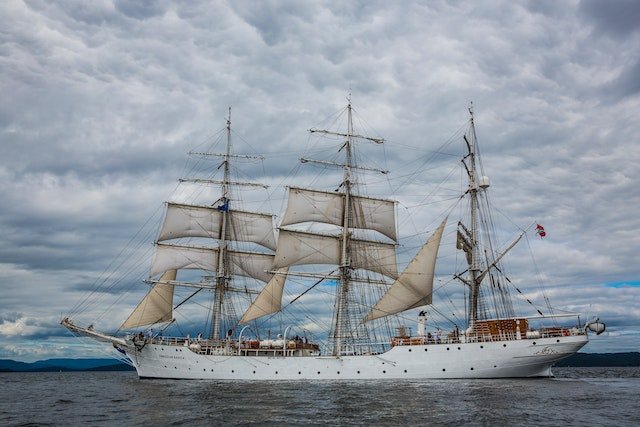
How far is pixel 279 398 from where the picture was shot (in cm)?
3984

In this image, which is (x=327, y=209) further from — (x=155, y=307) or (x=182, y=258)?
(x=155, y=307)

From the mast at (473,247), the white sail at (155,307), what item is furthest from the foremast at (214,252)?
the mast at (473,247)

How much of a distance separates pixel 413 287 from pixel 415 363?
8.60 m

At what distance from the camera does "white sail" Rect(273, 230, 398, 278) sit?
65625 mm

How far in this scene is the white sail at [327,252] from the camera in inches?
2584

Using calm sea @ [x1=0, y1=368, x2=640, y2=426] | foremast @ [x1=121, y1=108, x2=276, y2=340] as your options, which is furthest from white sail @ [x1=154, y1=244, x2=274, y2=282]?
calm sea @ [x1=0, y1=368, x2=640, y2=426]

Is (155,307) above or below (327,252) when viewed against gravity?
below

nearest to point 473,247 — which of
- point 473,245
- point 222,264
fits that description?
point 473,245

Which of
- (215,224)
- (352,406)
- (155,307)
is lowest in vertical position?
(352,406)

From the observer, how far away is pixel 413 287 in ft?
193

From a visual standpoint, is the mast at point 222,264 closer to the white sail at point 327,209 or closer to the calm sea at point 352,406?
the white sail at point 327,209

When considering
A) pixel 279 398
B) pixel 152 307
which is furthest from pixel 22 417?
pixel 152 307

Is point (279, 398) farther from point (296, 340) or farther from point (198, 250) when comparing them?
point (198, 250)

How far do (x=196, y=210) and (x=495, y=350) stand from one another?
39.6m
